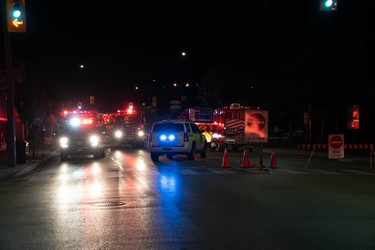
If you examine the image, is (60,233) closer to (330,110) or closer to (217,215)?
(217,215)

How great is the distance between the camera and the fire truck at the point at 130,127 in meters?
44.4

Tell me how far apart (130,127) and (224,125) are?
11.9 m

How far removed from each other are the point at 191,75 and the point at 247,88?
143 feet

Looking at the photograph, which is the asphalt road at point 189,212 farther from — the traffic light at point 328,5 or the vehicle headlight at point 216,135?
the vehicle headlight at point 216,135

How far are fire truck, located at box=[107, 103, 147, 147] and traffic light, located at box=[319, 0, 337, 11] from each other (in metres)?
26.5

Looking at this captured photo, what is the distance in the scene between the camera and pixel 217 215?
993 cm

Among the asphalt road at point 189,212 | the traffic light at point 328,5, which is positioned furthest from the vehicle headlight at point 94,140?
the traffic light at point 328,5

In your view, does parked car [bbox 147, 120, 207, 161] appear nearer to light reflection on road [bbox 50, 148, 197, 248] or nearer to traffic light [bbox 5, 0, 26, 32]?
light reflection on road [bbox 50, 148, 197, 248]

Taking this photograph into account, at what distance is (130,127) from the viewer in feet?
147

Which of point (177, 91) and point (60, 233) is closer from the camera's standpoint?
point (60, 233)

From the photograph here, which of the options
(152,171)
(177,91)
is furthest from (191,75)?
(152,171)

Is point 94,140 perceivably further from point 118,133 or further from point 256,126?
point 118,133

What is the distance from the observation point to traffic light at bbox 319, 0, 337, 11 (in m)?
19.5

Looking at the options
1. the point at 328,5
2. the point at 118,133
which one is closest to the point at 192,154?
the point at 328,5
